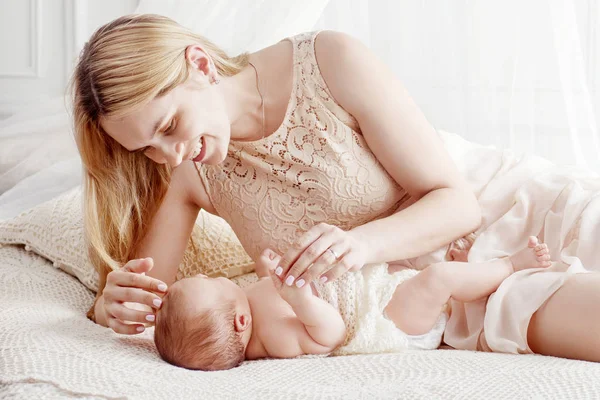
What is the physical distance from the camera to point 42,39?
152 inches

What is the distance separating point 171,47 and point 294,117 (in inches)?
12.7

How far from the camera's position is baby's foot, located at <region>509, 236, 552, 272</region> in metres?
1.53

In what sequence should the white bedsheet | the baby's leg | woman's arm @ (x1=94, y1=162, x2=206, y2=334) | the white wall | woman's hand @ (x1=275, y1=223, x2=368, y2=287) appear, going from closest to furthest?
the white bedsheet
woman's hand @ (x1=275, y1=223, x2=368, y2=287)
the baby's leg
woman's arm @ (x1=94, y1=162, x2=206, y2=334)
the white wall

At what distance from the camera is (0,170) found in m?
3.15

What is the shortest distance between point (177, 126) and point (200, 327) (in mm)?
398

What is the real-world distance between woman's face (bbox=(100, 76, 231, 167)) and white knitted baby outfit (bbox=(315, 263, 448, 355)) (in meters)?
0.36

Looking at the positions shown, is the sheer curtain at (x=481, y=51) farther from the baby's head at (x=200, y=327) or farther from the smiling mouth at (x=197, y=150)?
the baby's head at (x=200, y=327)

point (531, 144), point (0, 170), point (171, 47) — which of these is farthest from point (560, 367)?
point (0, 170)

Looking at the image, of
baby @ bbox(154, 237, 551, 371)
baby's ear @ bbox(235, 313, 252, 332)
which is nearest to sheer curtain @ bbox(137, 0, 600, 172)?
baby @ bbox(154, 237, 551, 371)

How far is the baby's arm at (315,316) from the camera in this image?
1412 millimetres

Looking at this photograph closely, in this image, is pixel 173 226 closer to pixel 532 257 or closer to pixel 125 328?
pixel 125 328

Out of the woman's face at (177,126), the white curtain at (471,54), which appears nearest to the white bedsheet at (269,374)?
the woman's face at (177,126)

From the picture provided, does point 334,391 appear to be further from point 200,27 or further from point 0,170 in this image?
point 0,170

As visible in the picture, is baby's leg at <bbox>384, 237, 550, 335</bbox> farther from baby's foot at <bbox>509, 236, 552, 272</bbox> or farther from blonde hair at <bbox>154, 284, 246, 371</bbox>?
blonde hair at <bbox>154, 284, 246, 371</bbox>
